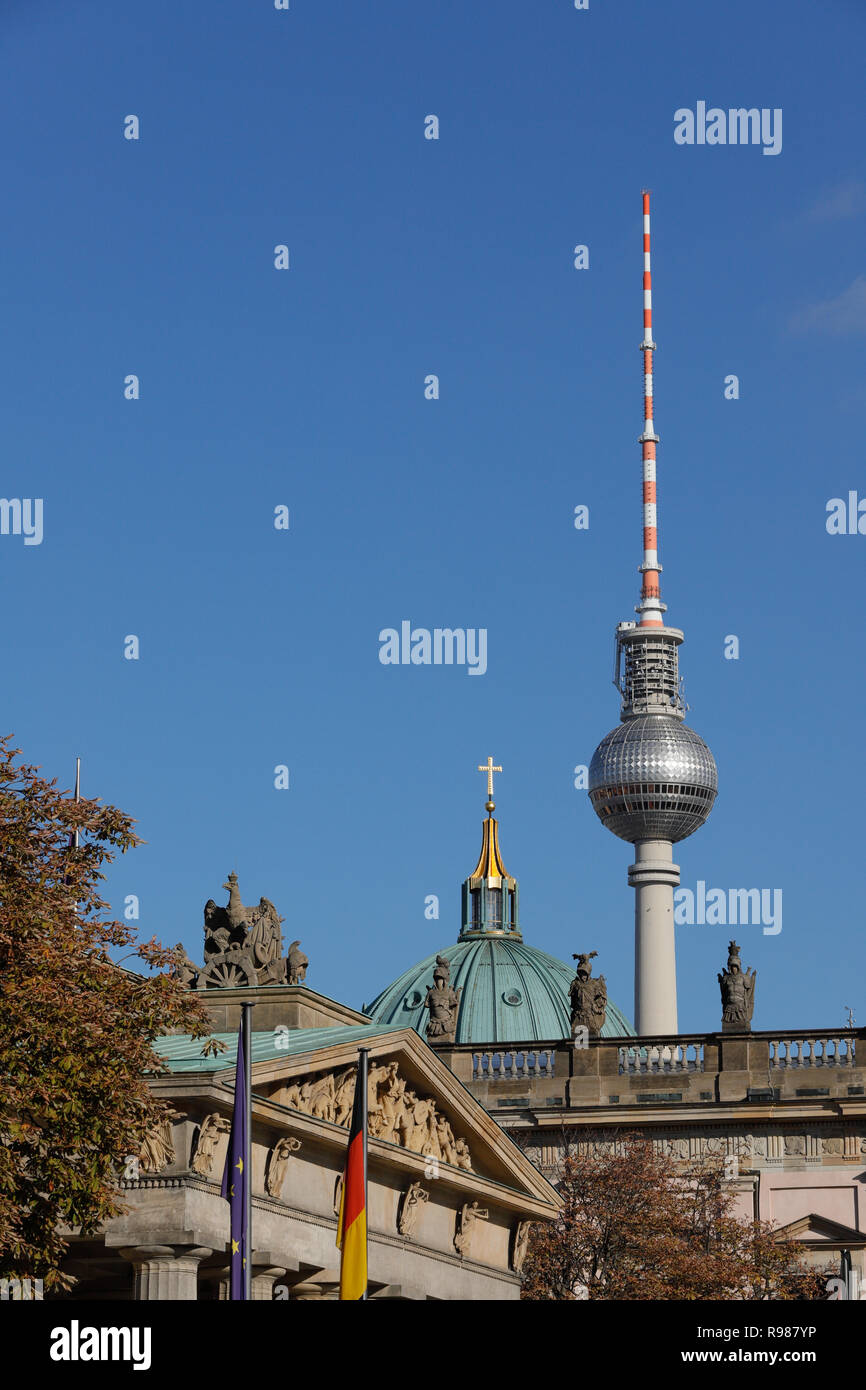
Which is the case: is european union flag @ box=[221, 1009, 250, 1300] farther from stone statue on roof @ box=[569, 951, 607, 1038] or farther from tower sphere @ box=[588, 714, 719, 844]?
tower sphere @ box=[588, 714, 719, 844]

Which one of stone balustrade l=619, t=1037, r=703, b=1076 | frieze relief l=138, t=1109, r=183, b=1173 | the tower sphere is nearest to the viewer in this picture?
frieze relief l=138, t=1109, r=183, b=1173

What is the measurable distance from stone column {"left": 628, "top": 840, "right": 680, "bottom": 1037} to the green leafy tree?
5848 inches

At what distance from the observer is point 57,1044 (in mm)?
39812

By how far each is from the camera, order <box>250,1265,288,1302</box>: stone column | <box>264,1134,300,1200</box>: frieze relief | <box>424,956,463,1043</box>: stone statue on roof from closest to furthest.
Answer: <box>250,1265,288,1302</box>: stone column < <box>264,1134,300,1200</box>: frieze relief < <box>424,956,463,1043</box>: stone statue on roof

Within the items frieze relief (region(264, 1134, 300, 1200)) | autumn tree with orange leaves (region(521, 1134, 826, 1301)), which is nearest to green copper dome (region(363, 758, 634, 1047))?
autumn tree with orange leaves (region(521, 1134, 826, 1301))

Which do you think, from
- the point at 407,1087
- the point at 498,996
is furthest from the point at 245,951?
the point at 498,996

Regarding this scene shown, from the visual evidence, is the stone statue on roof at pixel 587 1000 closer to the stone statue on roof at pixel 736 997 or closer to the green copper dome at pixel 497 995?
the stone statue on roof at pixel 736 997

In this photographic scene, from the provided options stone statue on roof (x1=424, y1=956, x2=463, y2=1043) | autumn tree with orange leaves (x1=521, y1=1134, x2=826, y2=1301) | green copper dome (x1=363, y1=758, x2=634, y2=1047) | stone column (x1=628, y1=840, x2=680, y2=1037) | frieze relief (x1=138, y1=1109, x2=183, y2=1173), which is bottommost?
frieze relief (x1=138, y1=1109, x2=183, y2=1173)

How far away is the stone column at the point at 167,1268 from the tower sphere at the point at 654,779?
142224 millimetres

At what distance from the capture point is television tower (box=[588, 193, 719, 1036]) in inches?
7421

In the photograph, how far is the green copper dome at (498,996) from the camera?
114 metres

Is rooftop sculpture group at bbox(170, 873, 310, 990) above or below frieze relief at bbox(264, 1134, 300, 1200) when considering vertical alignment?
above

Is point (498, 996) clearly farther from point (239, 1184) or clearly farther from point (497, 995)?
point (239, 1184)
